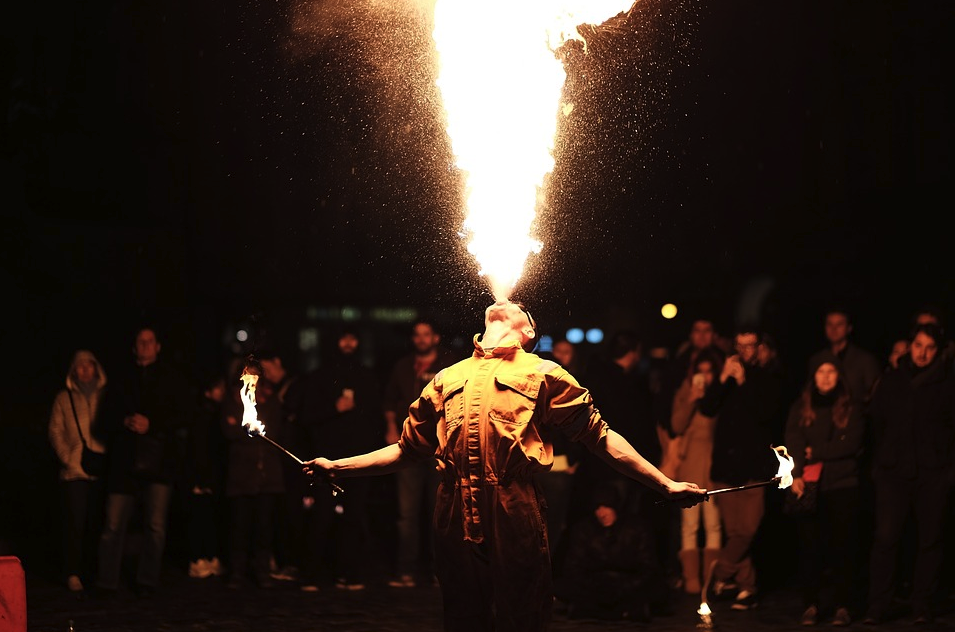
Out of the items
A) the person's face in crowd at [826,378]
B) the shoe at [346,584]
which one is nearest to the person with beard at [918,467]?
the person's face in crowd at [826,378]

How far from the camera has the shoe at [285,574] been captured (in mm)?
10484

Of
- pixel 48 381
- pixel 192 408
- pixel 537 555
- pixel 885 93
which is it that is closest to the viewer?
pixel 537 555

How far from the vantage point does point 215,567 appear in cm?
1077

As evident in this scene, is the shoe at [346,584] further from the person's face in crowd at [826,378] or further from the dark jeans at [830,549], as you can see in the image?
the person's face in crowd at [826,378]

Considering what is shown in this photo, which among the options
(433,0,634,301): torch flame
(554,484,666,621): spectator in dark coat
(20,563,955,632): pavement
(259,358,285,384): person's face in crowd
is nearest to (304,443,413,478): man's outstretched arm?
(433,0,634,301): torch flame

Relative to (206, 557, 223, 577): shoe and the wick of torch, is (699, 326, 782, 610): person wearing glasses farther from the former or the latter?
the wick of torch

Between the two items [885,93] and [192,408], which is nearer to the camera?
[192,408]

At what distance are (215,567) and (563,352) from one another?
318cm

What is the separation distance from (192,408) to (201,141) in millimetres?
5883

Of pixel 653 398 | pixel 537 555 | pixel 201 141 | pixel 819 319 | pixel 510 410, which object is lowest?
pixel 537 555

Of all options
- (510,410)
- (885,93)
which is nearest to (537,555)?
(510,410)

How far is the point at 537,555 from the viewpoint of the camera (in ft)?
18.7

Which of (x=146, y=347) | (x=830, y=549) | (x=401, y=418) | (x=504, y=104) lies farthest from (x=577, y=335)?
(x=504, y=104)

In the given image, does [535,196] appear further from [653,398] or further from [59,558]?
[59,558]
